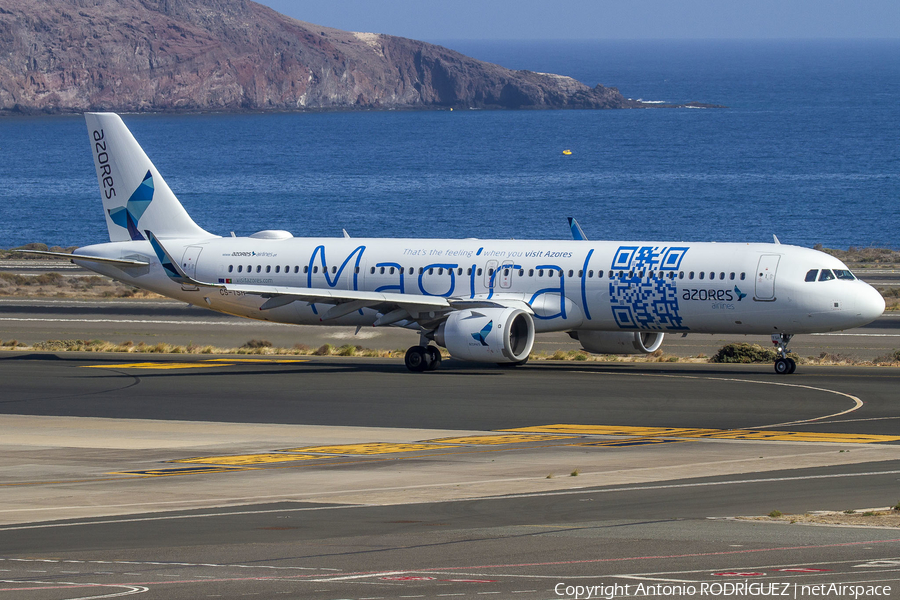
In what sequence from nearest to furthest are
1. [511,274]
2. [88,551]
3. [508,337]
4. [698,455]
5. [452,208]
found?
[88,551], [698,455], [508,337], [511,274], [452,208]

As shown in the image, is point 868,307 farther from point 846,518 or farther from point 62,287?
point 62,287

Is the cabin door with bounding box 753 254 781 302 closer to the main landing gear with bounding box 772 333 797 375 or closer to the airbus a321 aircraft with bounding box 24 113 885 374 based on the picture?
the airbus a321 aircraft with bounding box 24 113 885 374

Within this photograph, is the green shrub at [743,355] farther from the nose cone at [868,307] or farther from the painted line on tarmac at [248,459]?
the painted line on tarmac at [248,459]

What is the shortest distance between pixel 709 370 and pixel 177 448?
19.5m

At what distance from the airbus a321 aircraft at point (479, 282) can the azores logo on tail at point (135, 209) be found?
0.04 meters

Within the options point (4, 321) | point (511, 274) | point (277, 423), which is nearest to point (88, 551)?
point (277, 423)

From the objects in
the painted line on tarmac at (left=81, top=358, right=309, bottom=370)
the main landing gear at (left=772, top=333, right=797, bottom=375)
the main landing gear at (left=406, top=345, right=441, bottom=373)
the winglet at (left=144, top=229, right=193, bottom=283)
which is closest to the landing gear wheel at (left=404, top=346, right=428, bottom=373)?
the main landing gear at (left=406, top=345, right=441, bottom=373)

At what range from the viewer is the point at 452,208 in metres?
150

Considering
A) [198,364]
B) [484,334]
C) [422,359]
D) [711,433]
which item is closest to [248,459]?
[711,433]

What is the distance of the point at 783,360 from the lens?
123 feet

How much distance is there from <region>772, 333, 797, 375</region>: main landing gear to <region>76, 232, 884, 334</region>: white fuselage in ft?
2.46

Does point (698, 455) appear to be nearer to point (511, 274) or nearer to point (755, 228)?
point (511, 274)

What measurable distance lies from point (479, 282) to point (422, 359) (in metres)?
3.08

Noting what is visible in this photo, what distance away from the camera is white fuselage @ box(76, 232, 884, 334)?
3650cm
